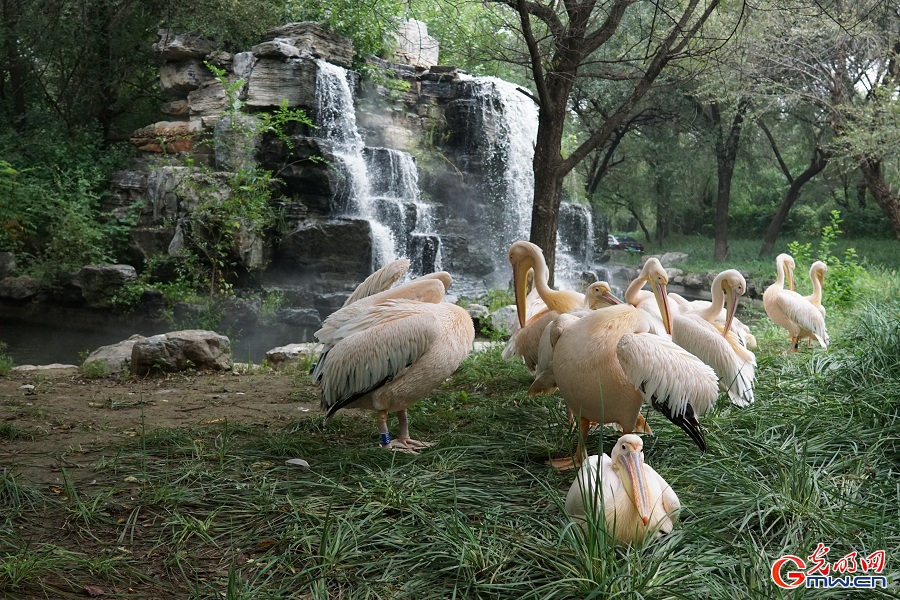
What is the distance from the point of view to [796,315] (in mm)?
7629

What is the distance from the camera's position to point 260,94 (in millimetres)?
15156

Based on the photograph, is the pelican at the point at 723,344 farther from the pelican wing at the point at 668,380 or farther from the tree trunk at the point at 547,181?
the tree trunk at the point at 547,181

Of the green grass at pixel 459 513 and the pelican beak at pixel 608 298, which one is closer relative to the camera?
the green grass at pixel 459 513

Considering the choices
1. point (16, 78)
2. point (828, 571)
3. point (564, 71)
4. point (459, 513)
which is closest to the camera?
point (828, 571)

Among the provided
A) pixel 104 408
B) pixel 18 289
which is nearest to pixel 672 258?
pixel 18 289

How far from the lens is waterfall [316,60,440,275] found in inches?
604

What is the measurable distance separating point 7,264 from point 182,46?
19.5 ft

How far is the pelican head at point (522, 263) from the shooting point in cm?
548

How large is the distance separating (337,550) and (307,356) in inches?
217

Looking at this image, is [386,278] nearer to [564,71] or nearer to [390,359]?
[390,359]

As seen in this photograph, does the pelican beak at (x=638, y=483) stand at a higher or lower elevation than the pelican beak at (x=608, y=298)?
lower

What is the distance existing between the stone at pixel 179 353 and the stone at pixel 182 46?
1096cm

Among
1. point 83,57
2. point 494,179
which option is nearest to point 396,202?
point 494,179

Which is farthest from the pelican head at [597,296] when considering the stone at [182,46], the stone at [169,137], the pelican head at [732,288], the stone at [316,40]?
the stone at [182,46]
